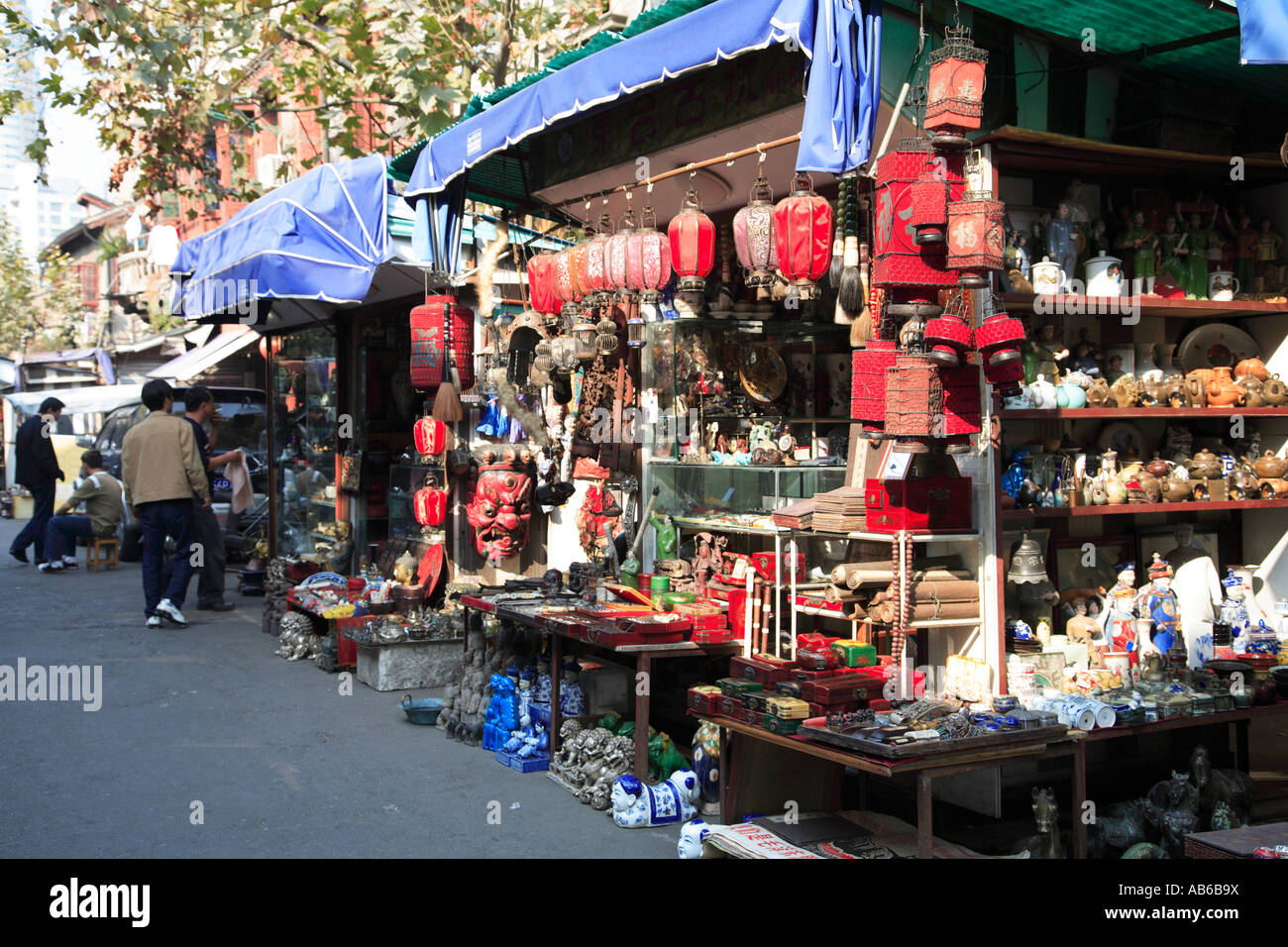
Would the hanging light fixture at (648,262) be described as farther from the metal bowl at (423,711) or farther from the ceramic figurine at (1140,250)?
the metal bowl at (423,711)

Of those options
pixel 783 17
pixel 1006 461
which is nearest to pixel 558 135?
pixel 783 17

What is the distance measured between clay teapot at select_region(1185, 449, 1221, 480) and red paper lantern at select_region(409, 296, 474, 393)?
5.25 metres

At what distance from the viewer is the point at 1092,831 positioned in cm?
478

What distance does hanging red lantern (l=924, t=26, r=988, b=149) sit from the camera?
4.34 m

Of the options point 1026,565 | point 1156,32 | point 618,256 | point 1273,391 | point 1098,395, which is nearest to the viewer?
point 1156,32

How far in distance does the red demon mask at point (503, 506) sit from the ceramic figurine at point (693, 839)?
397 centimetres

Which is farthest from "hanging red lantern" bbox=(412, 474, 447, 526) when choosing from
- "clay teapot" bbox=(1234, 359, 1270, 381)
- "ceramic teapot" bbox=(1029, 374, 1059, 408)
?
"clay teapot" bbox=(1234, 359, 1270, 381)

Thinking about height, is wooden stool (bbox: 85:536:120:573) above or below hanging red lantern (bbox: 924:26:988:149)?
below

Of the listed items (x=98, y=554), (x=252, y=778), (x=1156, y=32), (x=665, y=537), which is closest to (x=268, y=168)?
(x=98, y=554)

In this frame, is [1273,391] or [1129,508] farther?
[1273,391]

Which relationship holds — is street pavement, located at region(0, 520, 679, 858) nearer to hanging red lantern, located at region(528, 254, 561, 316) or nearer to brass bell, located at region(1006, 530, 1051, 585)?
brass bell, located at region(1006, 530, 1051, 585)

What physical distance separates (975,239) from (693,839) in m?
2.72

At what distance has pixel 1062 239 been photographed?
5.38 metres

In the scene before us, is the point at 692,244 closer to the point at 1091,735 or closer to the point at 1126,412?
the point at 1126,412
